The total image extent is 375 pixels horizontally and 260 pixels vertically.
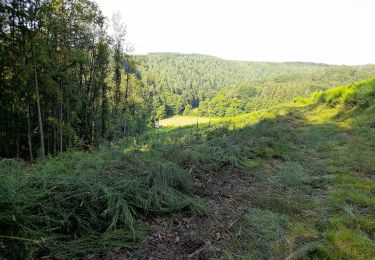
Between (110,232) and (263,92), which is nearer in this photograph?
(110,232)

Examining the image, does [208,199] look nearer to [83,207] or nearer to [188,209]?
[188,209]

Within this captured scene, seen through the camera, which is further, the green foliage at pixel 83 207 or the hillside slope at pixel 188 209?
the hillside slope at pixel 188 209

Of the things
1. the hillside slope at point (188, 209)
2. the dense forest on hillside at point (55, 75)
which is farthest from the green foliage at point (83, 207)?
the dense forest on hillside at point (55, 75)

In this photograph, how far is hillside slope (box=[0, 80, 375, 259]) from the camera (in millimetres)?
2578

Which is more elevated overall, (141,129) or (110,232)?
(110,232)

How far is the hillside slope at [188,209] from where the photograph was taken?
2578 millimetres

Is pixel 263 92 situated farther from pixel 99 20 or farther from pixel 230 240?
pixel 230 240

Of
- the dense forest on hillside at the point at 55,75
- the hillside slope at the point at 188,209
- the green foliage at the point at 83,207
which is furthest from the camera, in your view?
the dense forest on hillside at the point at 55,75

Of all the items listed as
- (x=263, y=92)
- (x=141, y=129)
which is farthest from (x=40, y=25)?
(x=263, y=92)

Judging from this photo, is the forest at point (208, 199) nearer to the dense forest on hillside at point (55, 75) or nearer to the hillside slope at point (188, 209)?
the hillside slope at point (188, 209)

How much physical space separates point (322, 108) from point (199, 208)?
13.0 metres

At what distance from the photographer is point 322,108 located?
14297mm

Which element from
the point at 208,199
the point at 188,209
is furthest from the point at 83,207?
the point at 208,199

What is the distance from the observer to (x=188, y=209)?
3559 mm
